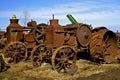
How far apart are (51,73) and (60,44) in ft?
6.70

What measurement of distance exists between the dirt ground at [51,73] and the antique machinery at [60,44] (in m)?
0.45

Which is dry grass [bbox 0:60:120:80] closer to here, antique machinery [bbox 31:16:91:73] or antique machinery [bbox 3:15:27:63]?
antique machinery [bbox 31:16:91:73]

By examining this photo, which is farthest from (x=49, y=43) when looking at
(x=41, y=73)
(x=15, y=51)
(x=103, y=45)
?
(x=103, y=45)

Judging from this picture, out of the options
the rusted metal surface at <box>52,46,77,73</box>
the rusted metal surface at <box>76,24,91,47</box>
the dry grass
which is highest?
the rusted metal surface at <box>76,24,91,47</box>

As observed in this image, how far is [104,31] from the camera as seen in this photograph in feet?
47.8

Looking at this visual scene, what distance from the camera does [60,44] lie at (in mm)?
13000

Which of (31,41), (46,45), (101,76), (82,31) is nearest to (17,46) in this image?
(31,41)

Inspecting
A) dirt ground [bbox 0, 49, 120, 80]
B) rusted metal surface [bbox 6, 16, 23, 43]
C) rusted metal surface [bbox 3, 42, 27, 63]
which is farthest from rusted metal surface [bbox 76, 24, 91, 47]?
rusted metal surface [bbox 6, 16, 23, 43]

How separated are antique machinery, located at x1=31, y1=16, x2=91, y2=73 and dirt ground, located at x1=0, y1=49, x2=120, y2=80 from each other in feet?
1.48

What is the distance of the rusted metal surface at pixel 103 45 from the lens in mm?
14297

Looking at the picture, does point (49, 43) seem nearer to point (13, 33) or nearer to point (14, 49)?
point (14, 49)

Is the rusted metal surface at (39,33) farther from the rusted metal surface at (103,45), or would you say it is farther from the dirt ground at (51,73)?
the rusted metal surface at (103,45)

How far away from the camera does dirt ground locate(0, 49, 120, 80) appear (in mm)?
10176

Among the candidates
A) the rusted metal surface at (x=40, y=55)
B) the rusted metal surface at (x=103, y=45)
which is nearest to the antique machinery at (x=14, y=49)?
the rusted metal surface at (x=40, y=55)
